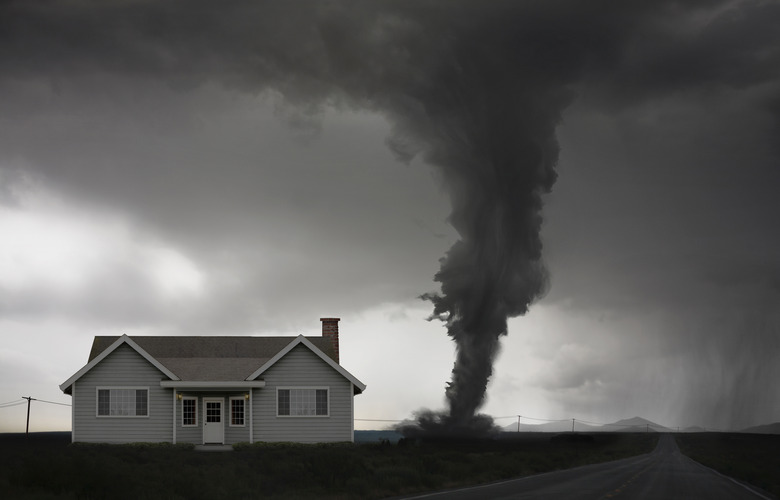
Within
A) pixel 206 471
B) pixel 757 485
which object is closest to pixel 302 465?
pixel 206 471

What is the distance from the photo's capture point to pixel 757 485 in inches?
1298

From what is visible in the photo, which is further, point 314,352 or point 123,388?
point 314,352

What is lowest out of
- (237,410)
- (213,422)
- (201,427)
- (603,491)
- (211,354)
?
(603,491)

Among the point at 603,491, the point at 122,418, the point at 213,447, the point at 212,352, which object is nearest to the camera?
the point at 603,491

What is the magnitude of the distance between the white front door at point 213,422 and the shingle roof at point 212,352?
1.44 m

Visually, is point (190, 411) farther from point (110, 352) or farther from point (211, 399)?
point (110, 352)

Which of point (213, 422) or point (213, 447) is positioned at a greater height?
point (213, 422)

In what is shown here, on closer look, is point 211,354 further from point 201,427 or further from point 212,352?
point 201,427

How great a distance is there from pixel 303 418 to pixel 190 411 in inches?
231

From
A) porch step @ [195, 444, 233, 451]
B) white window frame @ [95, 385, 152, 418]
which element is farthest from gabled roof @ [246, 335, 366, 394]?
white window frame @ [95, 385, 152, 418]

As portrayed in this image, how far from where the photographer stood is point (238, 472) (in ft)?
93.2

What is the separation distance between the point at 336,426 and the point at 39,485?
2603 centimetres

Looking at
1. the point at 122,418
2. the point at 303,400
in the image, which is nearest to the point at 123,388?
the point at 122,418

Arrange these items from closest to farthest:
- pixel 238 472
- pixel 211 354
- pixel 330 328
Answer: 1. pixel 238 472
2. pixel 211 354
3. pixel 330 328
